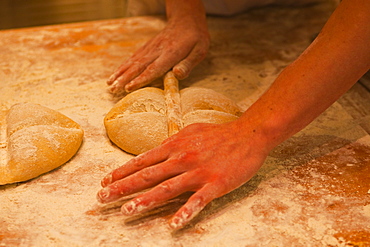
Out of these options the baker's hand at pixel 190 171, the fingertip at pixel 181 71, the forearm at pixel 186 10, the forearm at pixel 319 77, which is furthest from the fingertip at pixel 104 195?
the forearm at pixel 186 10

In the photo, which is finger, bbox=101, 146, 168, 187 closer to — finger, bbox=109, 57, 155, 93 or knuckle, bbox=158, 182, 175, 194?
knuckle, bbox=158, 182, 175, 194

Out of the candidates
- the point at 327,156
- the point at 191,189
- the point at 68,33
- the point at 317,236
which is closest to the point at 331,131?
the point at 327,156

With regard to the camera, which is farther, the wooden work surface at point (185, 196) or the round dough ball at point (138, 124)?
Answer: the round dough ball at point (138, 124)

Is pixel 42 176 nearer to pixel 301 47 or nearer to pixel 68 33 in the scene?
pixel 68 33

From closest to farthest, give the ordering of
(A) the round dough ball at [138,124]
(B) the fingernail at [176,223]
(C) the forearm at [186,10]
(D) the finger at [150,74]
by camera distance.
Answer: (B) the fingernail at [176,223] → (A) the round dough ball at [138,124] → (D) the finger at [150,74] → (C) the forearm at [186,10]

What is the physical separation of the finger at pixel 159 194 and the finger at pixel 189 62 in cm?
72

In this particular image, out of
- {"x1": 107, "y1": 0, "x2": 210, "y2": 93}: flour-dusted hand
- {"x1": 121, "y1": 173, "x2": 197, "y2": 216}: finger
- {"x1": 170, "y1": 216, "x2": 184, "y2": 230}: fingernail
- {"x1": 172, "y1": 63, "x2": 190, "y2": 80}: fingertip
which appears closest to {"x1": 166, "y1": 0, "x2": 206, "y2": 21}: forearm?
{"x1": 107, "y1": 0, "x2": 210, "y2": 93}: flour-dusted hand

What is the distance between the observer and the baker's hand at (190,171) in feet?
3.66

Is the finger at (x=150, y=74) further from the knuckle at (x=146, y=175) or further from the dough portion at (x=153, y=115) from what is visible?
the knuckle at (x=146, y=175)

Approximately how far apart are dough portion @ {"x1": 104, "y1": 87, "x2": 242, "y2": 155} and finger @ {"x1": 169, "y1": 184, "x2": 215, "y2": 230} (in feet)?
1.13

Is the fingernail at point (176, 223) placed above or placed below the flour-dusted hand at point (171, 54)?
below

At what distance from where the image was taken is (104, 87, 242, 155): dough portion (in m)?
1.42

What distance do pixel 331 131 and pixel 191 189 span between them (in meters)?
0.70

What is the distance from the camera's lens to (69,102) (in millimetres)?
1732
